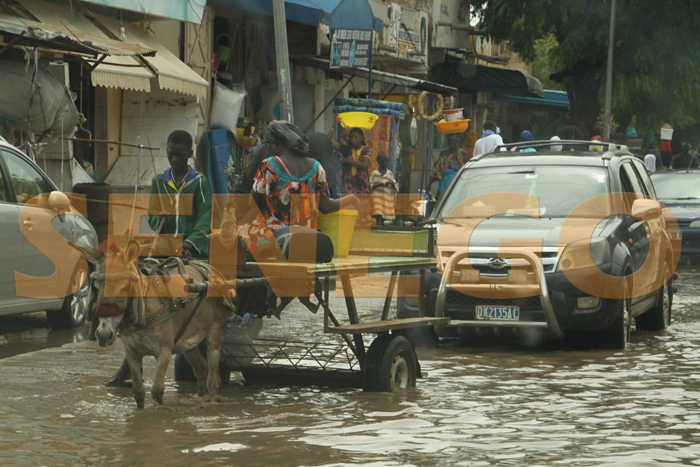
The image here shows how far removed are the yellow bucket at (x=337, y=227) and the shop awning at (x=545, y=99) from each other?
26190mm

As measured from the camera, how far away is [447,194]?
994 centimetres

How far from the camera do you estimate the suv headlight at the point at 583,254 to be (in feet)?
27.8

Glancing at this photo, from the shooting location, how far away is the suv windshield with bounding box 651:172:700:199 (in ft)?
58.4

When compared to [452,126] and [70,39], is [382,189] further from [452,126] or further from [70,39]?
[70,39]

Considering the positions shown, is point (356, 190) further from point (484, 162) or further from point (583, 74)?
point (583, 74)

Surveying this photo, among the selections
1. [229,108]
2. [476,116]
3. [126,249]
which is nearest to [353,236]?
[126,249]

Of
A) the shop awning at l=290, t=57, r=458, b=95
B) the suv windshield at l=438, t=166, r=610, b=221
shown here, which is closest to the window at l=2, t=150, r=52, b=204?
the suv windshield at l=438, t=166, r=610, b=221

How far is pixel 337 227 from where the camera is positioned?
21.4 feet

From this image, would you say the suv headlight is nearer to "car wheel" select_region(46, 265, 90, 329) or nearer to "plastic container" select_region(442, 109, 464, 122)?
"car wheel" select_region(46, 265, 90, 329)

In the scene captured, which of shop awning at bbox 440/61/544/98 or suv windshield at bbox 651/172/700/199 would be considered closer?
suv windshield at bbox 651/172/700/199

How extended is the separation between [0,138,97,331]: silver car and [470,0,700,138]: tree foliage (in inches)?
854

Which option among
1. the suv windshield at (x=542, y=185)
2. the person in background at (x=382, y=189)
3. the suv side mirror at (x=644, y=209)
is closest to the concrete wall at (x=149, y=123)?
the person in background at (x=382, y=189)

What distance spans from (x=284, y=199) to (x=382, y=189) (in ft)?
38.9

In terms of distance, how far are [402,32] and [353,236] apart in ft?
64.9
